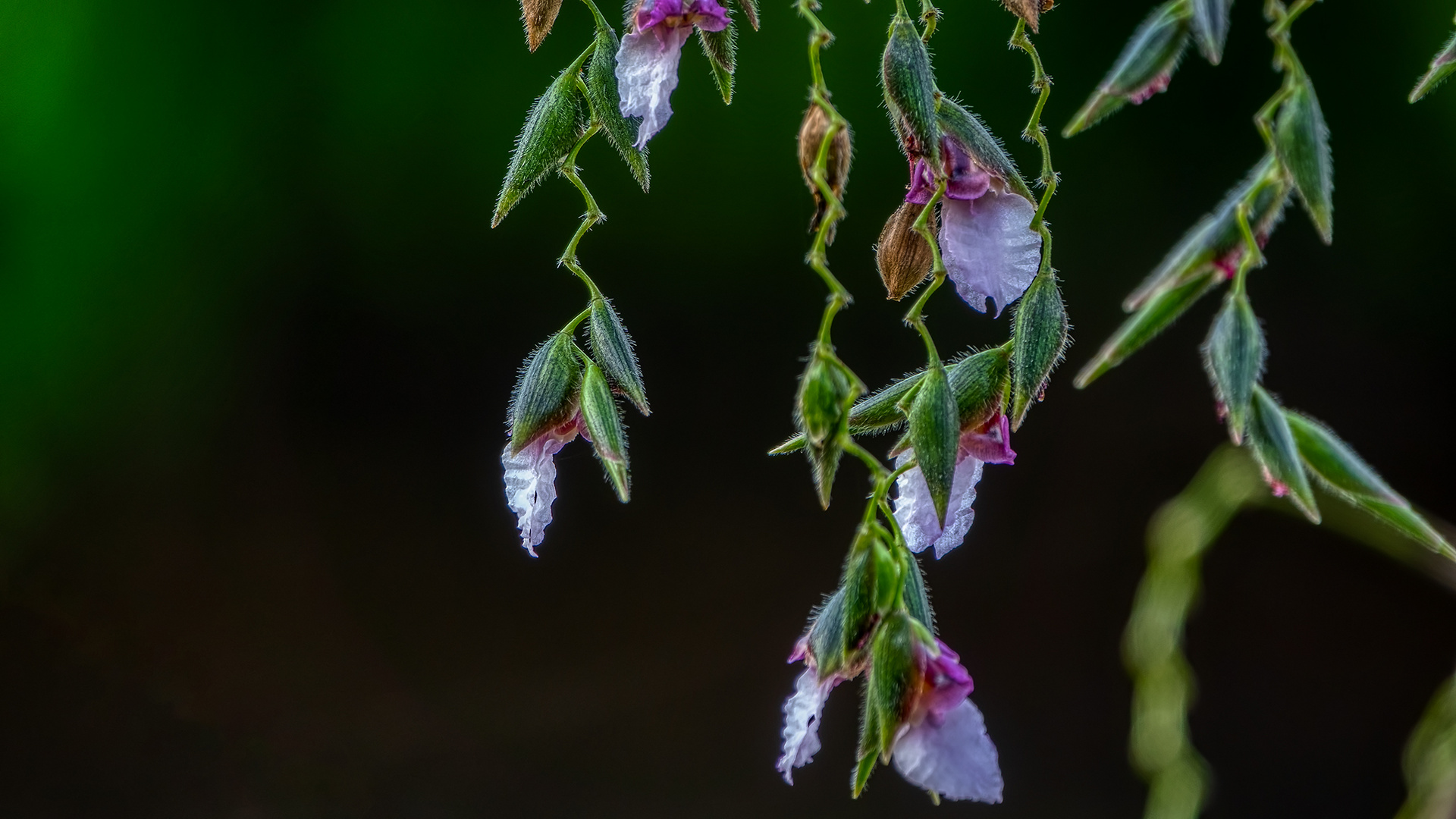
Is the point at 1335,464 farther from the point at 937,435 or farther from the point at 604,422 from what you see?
the point at 604,422

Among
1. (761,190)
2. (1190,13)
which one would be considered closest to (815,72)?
(1190,13)

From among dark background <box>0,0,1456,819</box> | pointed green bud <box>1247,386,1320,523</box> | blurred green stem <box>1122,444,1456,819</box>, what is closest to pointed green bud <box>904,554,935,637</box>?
pointed green bud <box>1247,386,1320,523</box>

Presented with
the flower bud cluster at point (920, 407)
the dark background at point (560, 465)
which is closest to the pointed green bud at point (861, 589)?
the flower bud cluster at point (920, 407)

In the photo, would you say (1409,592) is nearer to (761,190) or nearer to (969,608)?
(969,608)

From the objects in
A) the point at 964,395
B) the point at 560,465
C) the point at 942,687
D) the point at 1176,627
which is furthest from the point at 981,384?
the point at 560,465

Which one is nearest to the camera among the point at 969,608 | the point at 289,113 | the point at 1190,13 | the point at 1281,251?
the point at 1190,13
